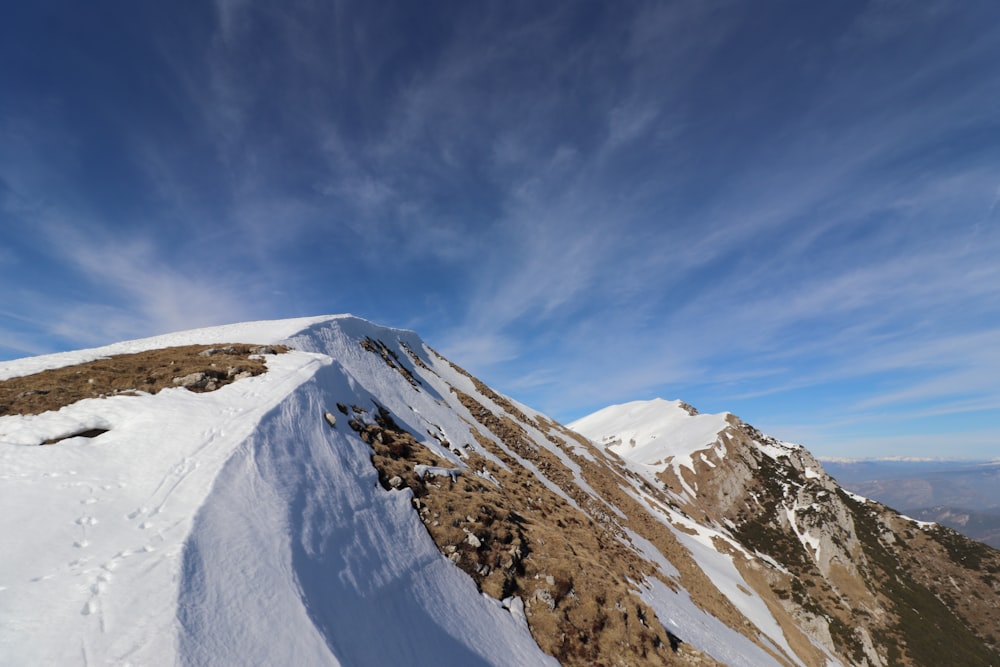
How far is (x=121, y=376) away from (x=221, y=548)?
15957 mm

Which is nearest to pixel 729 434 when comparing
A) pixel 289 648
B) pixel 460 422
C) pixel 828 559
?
pixel 828 559

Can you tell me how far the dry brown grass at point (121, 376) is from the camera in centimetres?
1672

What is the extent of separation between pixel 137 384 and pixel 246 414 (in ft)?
24.7

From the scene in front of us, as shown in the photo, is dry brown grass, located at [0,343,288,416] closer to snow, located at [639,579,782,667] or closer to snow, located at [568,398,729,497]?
snow, located at [639,579,782,667]

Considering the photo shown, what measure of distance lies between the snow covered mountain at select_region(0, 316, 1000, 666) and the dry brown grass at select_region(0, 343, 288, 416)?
0.49ft

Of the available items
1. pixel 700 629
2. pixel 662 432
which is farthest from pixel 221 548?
pixel 662 432

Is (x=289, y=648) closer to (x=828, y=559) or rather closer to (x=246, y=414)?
(x=246, y=414)

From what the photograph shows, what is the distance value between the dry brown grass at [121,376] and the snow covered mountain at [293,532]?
0.49ft

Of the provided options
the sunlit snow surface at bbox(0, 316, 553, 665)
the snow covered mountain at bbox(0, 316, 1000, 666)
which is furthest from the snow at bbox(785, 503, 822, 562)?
the sunlit snow surface at bbox(0, 316, 553, 665)

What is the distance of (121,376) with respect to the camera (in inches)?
786

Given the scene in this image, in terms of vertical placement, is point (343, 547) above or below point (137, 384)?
below

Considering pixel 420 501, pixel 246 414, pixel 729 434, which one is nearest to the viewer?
pixel 246 414

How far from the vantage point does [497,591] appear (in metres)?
16.2

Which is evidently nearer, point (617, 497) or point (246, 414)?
point (246, 414)
